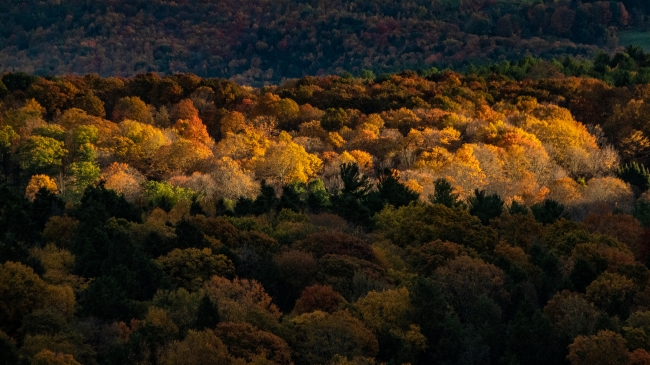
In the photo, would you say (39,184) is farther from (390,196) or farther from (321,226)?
(321,226)

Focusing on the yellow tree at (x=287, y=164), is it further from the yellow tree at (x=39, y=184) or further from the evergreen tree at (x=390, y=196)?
the evergreen tree at (x=390, y=196)

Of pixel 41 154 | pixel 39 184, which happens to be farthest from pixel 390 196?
pixel 41 154

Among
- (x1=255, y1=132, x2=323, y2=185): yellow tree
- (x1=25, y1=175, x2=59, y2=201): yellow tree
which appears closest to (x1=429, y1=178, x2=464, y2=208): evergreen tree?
(x1=255, y1=132, x2=323, y2=185): yellow tree

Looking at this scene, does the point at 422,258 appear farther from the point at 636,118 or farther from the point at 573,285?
the point at 636,118

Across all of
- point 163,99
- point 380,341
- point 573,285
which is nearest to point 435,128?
point 163,99

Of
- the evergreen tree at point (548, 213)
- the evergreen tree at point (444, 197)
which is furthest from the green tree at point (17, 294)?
the evergreen tree at point (548, 213)

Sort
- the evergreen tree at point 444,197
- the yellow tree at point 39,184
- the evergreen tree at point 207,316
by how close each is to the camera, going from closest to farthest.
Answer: the evergreen tree at point 207,316, the evergreen tree at point 444,197, the yellow tree at point 39,184

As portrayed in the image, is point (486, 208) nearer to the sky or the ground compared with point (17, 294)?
nearer to the ground

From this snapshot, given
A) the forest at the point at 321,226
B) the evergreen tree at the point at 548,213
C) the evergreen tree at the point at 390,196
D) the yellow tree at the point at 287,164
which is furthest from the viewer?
the yellow tree at the point at 287,164
